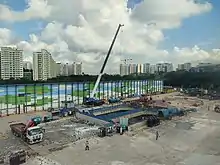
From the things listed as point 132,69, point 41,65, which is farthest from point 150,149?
point 132,69

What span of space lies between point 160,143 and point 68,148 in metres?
6.62

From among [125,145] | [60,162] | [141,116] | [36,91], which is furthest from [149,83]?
[60,162]

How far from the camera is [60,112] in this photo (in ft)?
91.7

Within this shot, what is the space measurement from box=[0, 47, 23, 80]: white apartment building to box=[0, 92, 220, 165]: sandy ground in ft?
156

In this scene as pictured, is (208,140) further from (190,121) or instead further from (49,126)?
(49,126)

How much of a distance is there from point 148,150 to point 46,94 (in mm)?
19782

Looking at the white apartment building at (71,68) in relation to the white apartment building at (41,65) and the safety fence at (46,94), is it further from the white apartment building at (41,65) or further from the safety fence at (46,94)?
the safety fence at (46,94)

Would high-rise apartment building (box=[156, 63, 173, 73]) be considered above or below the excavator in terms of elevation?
above

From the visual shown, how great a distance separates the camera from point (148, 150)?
52.0ft

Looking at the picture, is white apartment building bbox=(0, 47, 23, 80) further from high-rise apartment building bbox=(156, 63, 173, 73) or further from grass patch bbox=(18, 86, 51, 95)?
high-rise apartment building bbox=(156, 63, 173, 73)

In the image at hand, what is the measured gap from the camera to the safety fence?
93.3 ft

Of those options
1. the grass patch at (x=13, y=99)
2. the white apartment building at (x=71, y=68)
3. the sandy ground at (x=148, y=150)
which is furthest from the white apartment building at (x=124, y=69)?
the sandy ground at (x=148, y=150)

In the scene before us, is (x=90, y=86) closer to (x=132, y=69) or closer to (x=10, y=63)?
(x=10, y=63)

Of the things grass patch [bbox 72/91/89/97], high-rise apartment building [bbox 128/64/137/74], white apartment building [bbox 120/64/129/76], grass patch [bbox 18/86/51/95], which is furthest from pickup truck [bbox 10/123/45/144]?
high-rise apartment building [bbox 128/64/137/74]
